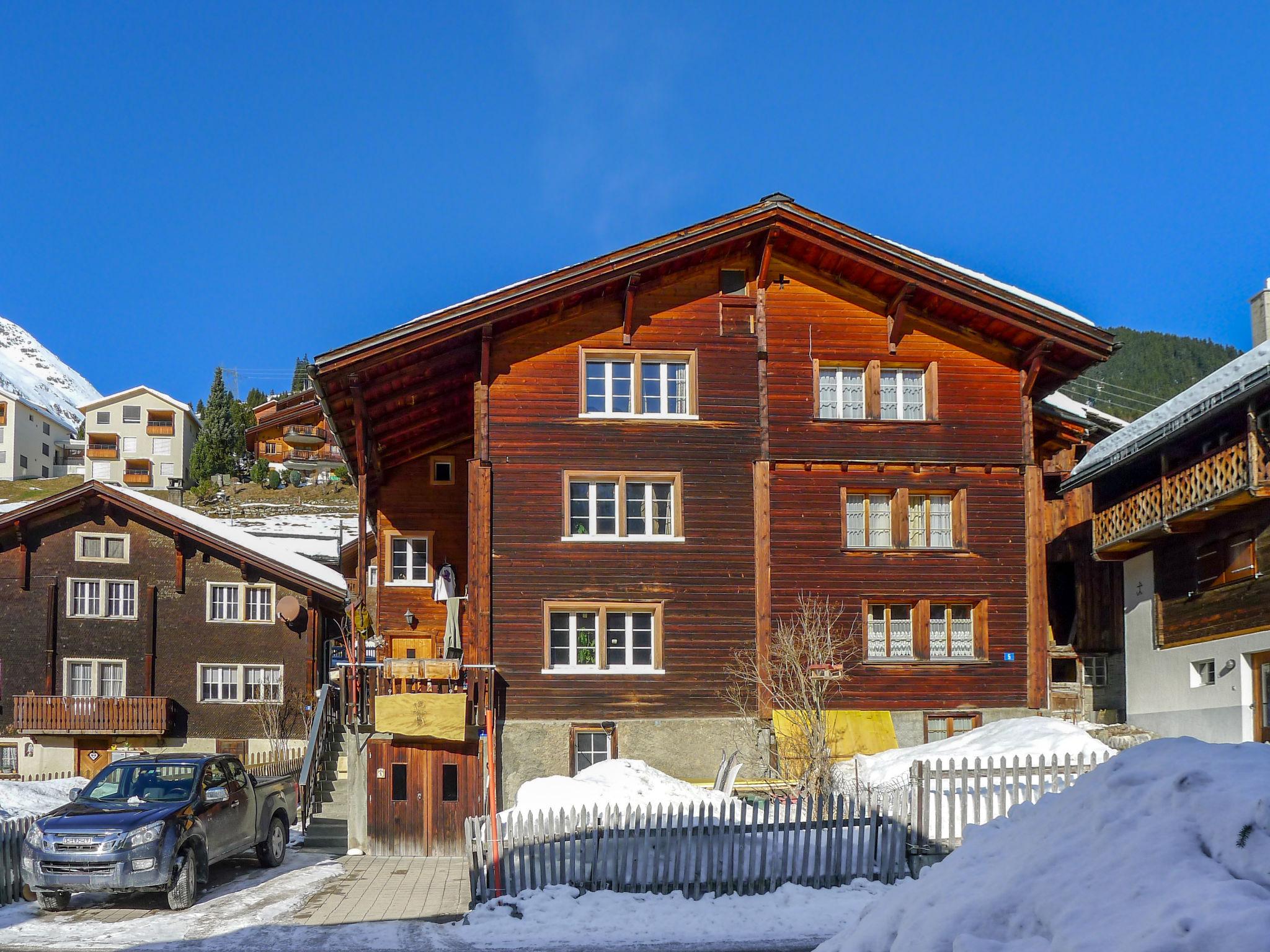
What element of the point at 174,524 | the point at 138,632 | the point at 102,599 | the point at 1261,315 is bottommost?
the point at 138,632

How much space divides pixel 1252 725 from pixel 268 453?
8584cm

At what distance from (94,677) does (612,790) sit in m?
25.9

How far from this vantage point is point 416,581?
32.5m

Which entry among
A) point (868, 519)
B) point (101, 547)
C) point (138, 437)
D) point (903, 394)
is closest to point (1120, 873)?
point (868, 519)

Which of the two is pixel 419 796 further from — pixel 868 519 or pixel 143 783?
pixel 868 519

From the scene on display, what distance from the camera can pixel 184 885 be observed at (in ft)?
54.4

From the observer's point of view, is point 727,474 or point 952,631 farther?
point 952,631

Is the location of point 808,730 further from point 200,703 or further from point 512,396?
point 200,703

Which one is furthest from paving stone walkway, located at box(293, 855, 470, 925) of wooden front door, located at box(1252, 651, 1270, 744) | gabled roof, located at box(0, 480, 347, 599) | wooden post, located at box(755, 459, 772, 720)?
gabled roof, located at box(0, 480, 347, 599)

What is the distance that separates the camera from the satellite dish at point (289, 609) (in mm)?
40094

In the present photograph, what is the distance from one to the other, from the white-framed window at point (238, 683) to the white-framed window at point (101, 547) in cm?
453

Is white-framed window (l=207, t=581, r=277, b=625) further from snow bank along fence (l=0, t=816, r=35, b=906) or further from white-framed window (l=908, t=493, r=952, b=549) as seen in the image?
snow bank along fence (l=0, t=816, r=35, b=906)

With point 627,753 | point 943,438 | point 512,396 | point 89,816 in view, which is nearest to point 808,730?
point 627,753

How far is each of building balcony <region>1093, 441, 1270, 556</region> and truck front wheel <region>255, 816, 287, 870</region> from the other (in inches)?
720
